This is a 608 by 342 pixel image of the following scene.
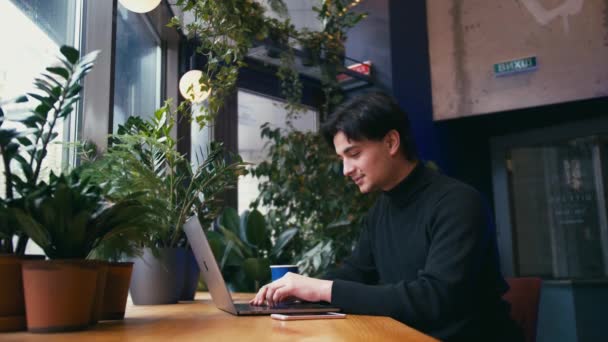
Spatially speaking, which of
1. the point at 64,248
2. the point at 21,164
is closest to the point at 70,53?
the point at 21,164

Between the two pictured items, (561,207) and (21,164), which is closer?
(21,164)

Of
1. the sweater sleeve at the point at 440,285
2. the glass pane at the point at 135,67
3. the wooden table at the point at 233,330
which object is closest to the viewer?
the wooden table at the point at 233,330

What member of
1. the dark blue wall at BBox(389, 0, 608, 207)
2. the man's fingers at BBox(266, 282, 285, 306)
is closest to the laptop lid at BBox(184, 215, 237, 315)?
the man's fingers at BBox(266, 282, 285, 306)

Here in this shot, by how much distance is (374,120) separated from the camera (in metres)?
1.83

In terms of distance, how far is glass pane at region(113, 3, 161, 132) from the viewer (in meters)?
2.85

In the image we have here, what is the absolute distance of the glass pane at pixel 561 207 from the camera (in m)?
4.32

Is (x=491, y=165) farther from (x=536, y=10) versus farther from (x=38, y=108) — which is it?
(x=38, y=108)

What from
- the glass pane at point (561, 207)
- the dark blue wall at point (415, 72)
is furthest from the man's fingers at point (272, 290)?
the glass pane at point (561, 207)

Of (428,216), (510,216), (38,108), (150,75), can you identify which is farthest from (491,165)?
(38,108)

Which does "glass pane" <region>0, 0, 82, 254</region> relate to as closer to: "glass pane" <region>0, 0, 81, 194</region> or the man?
"glass pane" <region>0, 0, 81, 194</region>

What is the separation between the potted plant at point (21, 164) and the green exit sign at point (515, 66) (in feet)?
13.2

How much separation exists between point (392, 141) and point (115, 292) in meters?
1.09

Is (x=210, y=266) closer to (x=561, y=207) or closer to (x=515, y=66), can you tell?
(x=515, y=66)

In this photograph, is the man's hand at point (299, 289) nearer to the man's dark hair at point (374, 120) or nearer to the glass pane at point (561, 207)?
the man's dark hair at point (374, 120)
